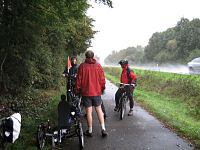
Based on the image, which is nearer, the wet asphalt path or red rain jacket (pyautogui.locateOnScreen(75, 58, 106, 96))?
the wet asphalt path

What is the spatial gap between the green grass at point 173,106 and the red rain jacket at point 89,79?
8.92 feet

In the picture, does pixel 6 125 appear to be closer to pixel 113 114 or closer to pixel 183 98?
pixel 113 114

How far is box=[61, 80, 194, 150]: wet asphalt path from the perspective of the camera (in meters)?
3.99

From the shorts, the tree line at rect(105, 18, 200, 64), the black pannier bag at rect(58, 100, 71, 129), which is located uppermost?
the tree line at rect(105, 18, 200, 64)

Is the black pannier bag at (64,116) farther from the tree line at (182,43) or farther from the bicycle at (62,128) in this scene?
the tree line at (182,43)

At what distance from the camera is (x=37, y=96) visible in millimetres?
7012

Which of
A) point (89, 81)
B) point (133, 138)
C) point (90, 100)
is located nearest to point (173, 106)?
point (133, 138)

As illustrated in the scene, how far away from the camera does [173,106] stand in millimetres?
9055

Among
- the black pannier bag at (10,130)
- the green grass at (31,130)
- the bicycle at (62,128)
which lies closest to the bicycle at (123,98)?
the green grass at (31,130)

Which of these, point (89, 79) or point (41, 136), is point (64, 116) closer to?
point (41, 136)

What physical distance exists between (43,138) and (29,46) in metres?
1.99

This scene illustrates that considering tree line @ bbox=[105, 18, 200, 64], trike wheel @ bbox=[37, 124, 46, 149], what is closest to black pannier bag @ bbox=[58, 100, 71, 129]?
trike wheel @ bbox=[37, 124, 46, 149]

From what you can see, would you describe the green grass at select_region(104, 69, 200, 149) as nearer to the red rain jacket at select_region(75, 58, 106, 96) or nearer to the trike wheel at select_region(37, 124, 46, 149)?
the red rain jacket at select_region(75, 58, 106, 96)

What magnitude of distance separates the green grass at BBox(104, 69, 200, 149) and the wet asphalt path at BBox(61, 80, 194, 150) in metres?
0.40
